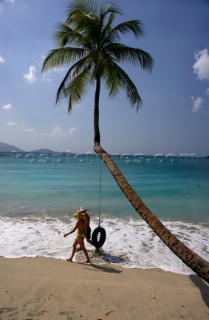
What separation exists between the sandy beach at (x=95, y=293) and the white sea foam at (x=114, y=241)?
91cm

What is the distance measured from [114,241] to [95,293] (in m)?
4.41

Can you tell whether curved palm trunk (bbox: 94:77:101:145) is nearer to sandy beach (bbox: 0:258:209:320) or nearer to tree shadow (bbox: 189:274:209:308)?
sandy beach (bbox: 0:258:209:320)

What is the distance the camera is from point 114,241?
32.7ft

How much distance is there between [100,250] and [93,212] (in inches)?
257

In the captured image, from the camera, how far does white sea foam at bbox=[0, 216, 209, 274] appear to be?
8.09m

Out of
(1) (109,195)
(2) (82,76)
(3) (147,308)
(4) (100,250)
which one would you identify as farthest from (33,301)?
(1) (109,195)

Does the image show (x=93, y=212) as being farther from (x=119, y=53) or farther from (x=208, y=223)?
(x=119, y=53)

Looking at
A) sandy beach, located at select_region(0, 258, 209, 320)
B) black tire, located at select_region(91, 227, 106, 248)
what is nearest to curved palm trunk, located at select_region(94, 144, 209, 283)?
sandy beach, located at select_region(0, 258, 209, 320)

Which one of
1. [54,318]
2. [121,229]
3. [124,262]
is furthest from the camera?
[121,229]

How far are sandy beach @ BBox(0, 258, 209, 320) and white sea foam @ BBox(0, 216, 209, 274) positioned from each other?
91 cm

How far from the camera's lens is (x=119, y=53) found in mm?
10062

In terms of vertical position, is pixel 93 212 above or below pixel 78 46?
below

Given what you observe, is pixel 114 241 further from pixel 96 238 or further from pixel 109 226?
pixel 109 226

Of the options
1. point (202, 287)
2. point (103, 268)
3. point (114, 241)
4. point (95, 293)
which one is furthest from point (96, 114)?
point (202, 287)
